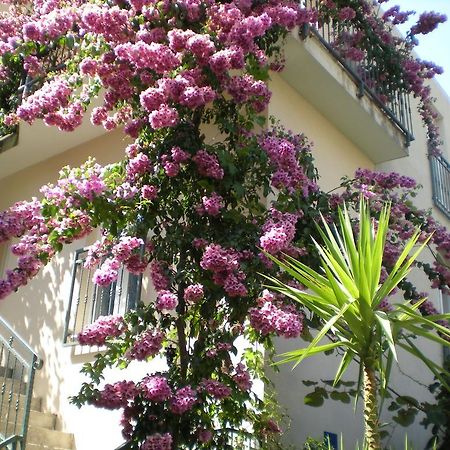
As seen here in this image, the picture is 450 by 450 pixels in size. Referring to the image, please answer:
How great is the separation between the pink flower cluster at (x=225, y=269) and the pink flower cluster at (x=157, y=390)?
0.75 metres

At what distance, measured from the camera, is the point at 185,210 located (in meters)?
5.34

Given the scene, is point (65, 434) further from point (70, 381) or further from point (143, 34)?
point (143, 34)

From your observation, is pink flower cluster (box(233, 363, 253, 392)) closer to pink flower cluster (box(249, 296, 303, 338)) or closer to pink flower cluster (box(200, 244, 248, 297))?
pink flower cluster (box(249, 296, 303, 338))

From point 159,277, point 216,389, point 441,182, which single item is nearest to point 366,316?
point 216,389

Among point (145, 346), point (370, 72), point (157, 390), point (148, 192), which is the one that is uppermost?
point (370, 72)

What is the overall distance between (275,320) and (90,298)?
3.55 meters

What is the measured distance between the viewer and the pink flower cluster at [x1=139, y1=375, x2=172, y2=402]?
4.41 metres

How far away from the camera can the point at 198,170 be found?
5.21m

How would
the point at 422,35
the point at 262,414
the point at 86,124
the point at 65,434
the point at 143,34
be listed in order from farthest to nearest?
the point at 422,35 < the point at 86,124 < the point at 65,434 < the point at 143,34 < the point at 262,414

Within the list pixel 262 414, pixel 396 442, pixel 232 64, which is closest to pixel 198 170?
pixel 232 64

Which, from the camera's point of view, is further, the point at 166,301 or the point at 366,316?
the point at 166,301

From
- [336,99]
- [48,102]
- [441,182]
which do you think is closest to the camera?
[48,102]

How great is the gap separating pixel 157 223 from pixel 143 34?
60.0 inches

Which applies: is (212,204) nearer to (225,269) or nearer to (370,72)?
(225,269)
